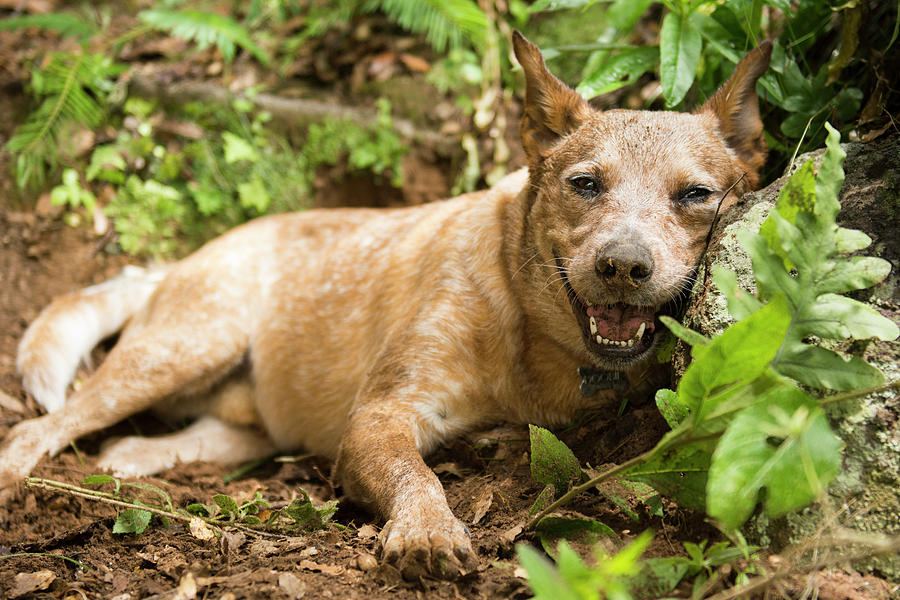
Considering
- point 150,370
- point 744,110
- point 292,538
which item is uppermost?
point 744,110

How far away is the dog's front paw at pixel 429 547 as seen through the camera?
7.92 ft

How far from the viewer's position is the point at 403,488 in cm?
295

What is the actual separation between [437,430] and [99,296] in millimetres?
3035

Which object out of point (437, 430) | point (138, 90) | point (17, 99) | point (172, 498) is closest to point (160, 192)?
point (138, 90)

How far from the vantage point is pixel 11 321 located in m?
5.20

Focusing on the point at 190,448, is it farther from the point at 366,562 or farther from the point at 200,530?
the point at 366,562

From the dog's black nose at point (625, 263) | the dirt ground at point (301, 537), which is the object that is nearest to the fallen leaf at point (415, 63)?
the dirt ground at point (301, 537)

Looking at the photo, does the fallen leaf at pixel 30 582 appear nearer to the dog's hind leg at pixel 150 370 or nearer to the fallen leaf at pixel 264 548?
the fallen leaf at pixel 264 548

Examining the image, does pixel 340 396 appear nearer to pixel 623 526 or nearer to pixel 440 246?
pixel 440 246

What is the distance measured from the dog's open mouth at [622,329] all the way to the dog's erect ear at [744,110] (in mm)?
938

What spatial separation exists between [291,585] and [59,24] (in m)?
6.03

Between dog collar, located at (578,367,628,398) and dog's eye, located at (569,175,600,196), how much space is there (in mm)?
843

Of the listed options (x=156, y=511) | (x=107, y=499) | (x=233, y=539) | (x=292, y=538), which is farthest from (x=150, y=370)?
(x=292, y=538)

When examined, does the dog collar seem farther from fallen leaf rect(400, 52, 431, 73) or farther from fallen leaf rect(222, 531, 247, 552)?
fallen leaf rect(400, 52, 431, 73)
